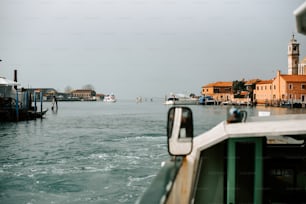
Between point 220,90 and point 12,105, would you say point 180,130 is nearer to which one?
point 12,105

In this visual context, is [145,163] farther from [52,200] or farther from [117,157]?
[52,200]

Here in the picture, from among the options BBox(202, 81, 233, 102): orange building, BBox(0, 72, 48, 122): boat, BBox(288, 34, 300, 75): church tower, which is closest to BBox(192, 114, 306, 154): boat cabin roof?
BBox(0, 72, 48, 122): boat

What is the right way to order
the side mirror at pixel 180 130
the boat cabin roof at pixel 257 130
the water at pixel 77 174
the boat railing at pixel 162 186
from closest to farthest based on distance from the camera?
the boat railing at pixel 162 186 < the side mirror at pixel 180 130 < the boat cabin roof at pixel 257 130 < the water at pixel 77 174

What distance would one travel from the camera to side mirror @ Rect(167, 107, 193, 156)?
250cm

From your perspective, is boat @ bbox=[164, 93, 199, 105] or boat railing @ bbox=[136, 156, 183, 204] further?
boat @ bbox=[164, 93, 199, 105]

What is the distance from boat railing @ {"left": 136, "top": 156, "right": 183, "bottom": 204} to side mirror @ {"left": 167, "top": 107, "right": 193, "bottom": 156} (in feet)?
0.54

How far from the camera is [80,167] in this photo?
12562 millimetres

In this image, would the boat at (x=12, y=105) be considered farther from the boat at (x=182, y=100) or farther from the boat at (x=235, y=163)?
the boat at (x=182, y=100)

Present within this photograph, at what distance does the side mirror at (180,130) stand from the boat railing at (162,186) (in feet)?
0.54

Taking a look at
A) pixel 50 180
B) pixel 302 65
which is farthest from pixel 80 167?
pixel 302 65

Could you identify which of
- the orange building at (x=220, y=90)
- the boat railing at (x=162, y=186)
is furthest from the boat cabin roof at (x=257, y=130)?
the orange building at (x=220, y=90)

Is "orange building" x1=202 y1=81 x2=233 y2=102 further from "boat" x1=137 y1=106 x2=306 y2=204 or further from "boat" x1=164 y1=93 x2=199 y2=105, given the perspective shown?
"boat" x1=137 y1=106 x2=306 y2=204

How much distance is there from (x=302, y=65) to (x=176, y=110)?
107 metres

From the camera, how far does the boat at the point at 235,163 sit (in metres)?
2.55
